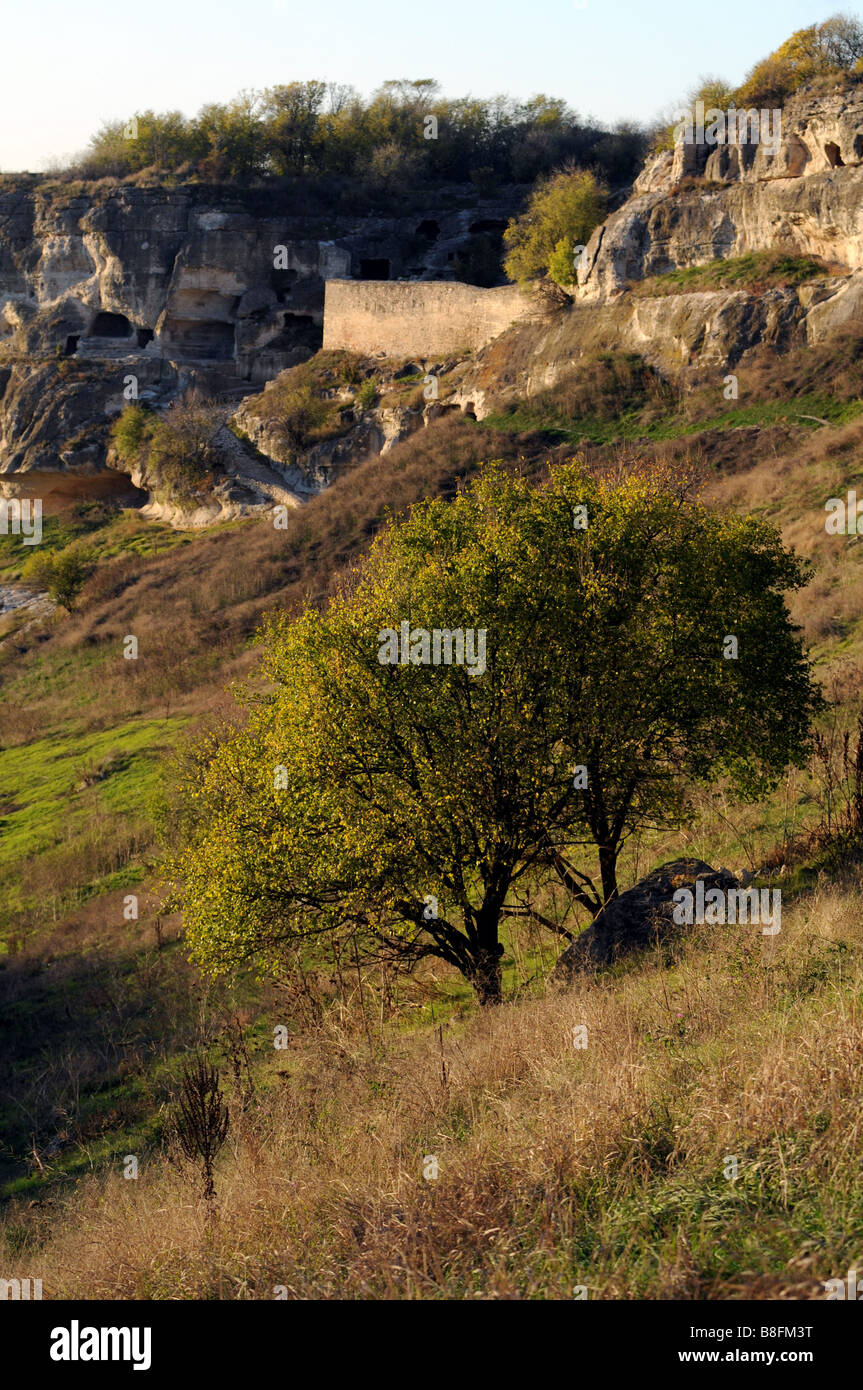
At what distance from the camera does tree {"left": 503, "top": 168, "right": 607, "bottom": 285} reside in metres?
38.6

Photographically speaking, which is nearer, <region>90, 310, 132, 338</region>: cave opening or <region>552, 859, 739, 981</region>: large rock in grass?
<region>552, 859, 739, 981</region>: large rock in grass

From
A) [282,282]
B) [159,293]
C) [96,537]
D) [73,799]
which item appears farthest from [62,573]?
[282,282]

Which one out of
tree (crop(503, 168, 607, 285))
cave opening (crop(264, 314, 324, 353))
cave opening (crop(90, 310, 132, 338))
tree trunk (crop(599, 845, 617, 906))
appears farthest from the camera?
cave opening (crop(90, 310, 132, 338))

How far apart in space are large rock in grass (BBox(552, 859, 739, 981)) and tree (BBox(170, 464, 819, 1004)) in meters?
0.87

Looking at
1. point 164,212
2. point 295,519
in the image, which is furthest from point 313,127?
point 295,519

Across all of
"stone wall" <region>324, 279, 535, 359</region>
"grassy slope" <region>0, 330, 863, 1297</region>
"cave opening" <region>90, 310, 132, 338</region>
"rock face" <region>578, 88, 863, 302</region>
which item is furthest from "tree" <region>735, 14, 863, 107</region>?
"cave opening" <region>90, 310, 132, 338</region>

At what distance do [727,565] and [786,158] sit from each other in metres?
26.0

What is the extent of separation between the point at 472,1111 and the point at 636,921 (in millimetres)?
4269

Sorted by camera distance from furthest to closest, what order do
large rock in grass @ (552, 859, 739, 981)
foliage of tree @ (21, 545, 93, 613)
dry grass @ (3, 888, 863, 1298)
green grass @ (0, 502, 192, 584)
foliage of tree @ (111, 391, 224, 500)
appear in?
foliage of tree @ (111, 391, 224, 500), green grass @ (0, 502, 192, 584), foliage of tree @ (21, 545, 93, 613), large rock in grass @ (552, 859, 739, 981), dry grass @ (3, 888, 863, 1298)

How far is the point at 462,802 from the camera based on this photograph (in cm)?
1046

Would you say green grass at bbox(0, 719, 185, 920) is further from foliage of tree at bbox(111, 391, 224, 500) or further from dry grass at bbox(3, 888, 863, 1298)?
foliage of tree at bbox(111, 391, 224, 500)

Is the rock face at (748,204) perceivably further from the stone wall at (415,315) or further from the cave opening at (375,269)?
the cave opening at (375,269)

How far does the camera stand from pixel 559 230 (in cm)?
3931

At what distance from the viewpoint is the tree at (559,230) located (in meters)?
38.6
